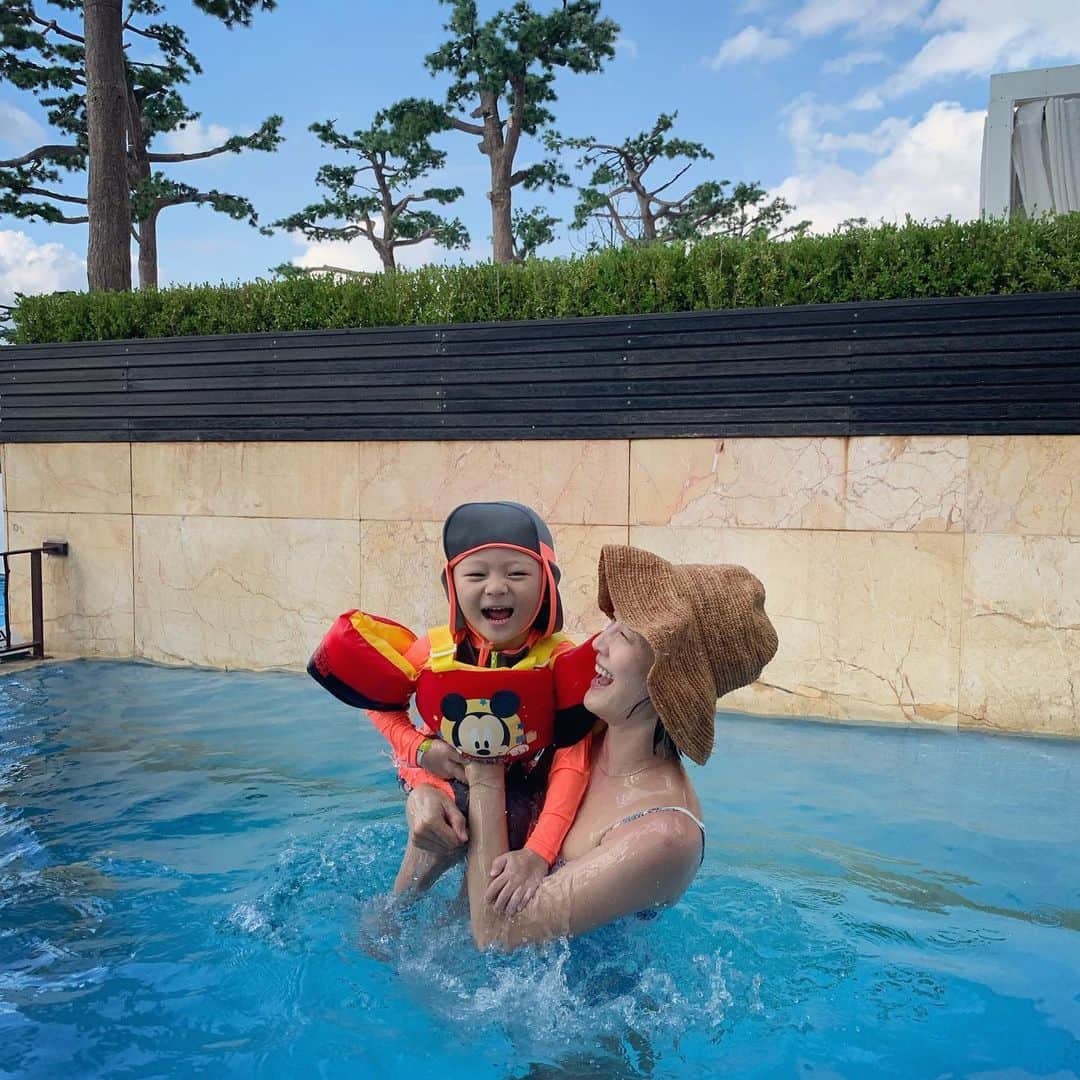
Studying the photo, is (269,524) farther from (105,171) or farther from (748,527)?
(105,171)

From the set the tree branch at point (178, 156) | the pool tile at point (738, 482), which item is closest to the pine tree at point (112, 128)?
the tree branch at point (178, 156)

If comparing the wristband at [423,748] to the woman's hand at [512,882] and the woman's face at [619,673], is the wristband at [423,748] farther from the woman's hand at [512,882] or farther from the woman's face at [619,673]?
the woman's face at [619,673]

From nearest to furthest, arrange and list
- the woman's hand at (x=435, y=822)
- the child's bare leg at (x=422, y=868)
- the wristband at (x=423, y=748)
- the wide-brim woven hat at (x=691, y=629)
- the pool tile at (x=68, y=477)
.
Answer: the wide-brim woven hat at (x=691, y=629)
the woman's hand at (x=435, y=822)
the wristband at (x=423, y=748)
the child's bare leg at (x=422, y=868)
the pool tile at (x=68, y=477)

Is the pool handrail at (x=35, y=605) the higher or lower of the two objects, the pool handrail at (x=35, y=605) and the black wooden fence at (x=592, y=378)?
the lower

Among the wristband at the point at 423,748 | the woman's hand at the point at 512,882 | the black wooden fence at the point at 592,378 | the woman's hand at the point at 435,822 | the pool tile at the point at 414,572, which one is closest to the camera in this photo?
the woman's hand at the point at 512,882

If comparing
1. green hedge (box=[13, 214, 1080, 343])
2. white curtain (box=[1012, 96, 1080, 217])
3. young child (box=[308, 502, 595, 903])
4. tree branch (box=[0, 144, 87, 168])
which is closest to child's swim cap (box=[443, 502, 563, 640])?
young child (box=[308, 502, 595, 903])

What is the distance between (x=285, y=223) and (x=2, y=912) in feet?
67.4

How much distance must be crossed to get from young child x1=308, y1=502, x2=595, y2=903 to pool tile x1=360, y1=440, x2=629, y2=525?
426cm

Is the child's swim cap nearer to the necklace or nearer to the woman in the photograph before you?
the woman

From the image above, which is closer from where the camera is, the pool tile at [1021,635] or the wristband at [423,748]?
the wristband at [423,748]

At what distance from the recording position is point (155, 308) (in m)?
9.06

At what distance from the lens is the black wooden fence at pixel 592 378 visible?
6.58 m

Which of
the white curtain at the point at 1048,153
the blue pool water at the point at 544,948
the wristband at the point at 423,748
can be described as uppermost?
the white curtain at the point at 1048,153

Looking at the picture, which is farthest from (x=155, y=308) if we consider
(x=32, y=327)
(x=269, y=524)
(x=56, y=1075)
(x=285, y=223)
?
(x=285, y=223)
